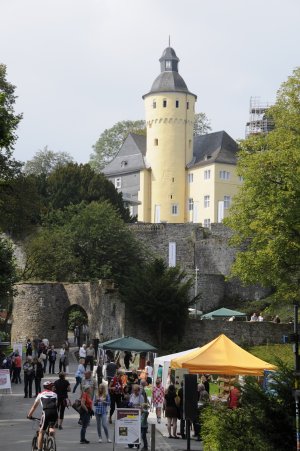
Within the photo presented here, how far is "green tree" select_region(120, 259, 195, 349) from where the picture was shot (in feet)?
167

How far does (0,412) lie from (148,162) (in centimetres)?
6817

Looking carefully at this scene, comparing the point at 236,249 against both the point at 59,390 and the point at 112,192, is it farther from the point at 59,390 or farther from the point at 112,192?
the point at 59,390

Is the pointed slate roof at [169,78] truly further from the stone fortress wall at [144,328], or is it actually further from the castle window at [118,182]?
the stone fortress wall at [144,328]

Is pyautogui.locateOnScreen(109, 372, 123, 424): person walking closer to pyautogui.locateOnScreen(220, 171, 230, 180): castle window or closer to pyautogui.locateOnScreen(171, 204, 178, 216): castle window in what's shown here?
pyautogui.locateOnScreen(171, 204, 178, 216): castle window

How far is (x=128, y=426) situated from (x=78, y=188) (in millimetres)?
61060

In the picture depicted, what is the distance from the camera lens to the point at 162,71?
9825cm

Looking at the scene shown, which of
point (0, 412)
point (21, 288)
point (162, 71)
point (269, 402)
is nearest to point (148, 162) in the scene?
point (162, 71)

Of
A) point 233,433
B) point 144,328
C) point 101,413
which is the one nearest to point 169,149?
point 144,328

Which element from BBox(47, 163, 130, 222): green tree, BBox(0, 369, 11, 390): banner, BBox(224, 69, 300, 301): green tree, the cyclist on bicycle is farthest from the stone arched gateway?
the cyclist on bicycle

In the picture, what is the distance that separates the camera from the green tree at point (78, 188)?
80000 millimetres

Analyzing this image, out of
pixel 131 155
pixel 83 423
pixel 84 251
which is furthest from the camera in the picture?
pixel 131 155

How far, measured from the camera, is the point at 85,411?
23578 millimetres

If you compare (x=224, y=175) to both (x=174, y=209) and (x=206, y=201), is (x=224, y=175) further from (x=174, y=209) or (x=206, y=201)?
(x=174, y=209)

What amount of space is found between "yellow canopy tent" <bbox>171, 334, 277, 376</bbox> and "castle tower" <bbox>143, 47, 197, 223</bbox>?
218 ft
